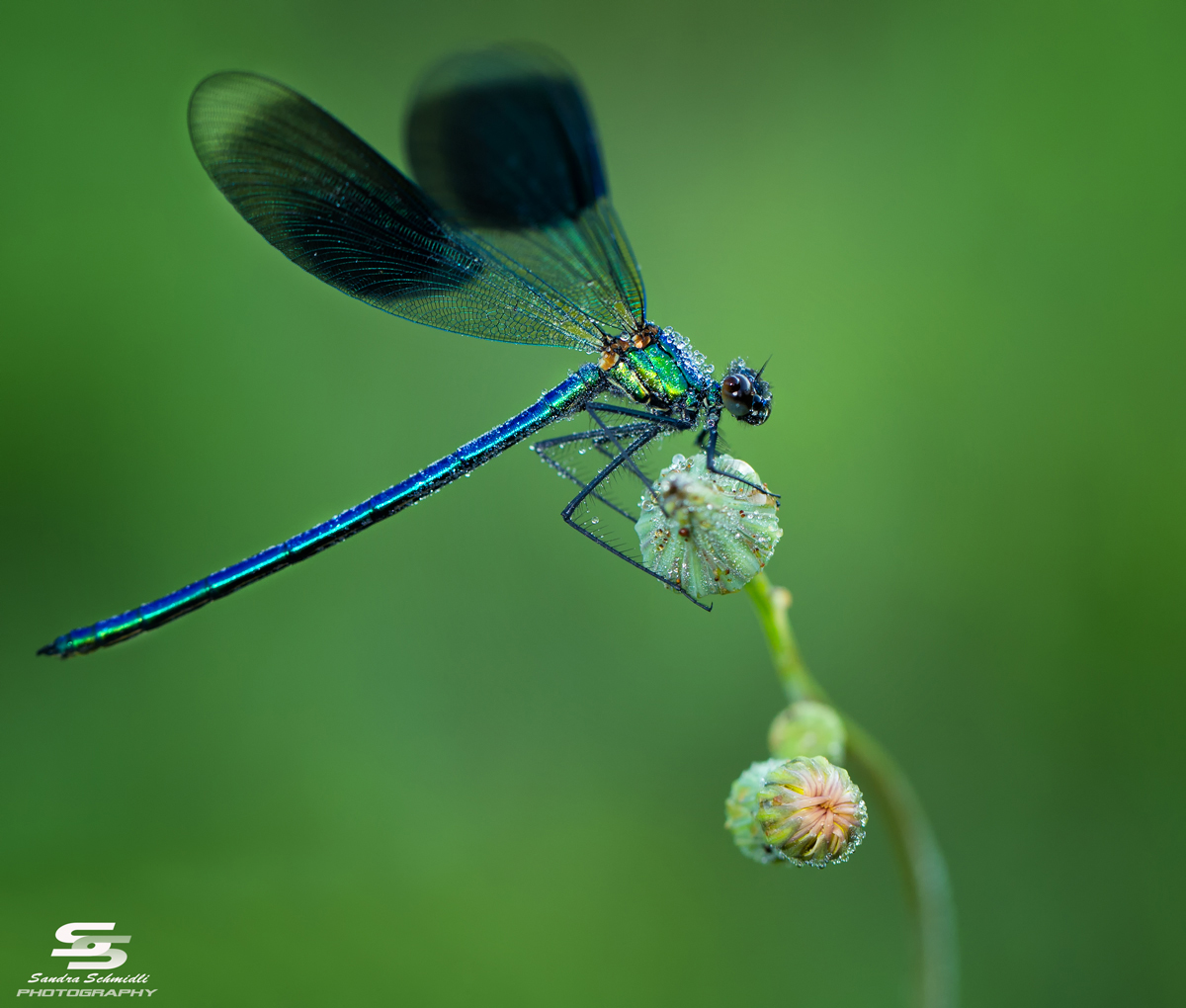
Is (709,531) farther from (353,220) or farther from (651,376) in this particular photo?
(353,220)

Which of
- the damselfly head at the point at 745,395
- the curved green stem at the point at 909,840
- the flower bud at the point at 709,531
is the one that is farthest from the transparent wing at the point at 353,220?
the curved green stem at the point at 909,840

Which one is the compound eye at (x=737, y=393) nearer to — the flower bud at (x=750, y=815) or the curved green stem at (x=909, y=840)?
the curved green stem at (x=909, y=840)

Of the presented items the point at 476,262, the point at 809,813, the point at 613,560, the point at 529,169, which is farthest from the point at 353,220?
the point at 809,813

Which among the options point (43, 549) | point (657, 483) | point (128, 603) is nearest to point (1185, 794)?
point (657, 483)

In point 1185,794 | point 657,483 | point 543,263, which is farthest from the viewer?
point 1185,794

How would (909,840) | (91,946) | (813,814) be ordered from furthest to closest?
(91,946)
(909,840)
(813,814)

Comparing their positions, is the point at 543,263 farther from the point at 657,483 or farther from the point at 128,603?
the point at 128,603

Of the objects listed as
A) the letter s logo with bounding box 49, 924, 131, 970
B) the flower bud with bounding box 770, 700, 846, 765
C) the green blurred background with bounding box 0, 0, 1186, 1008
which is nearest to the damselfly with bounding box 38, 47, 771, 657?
the flower bud with bounding box 770, 700, 846, 765
